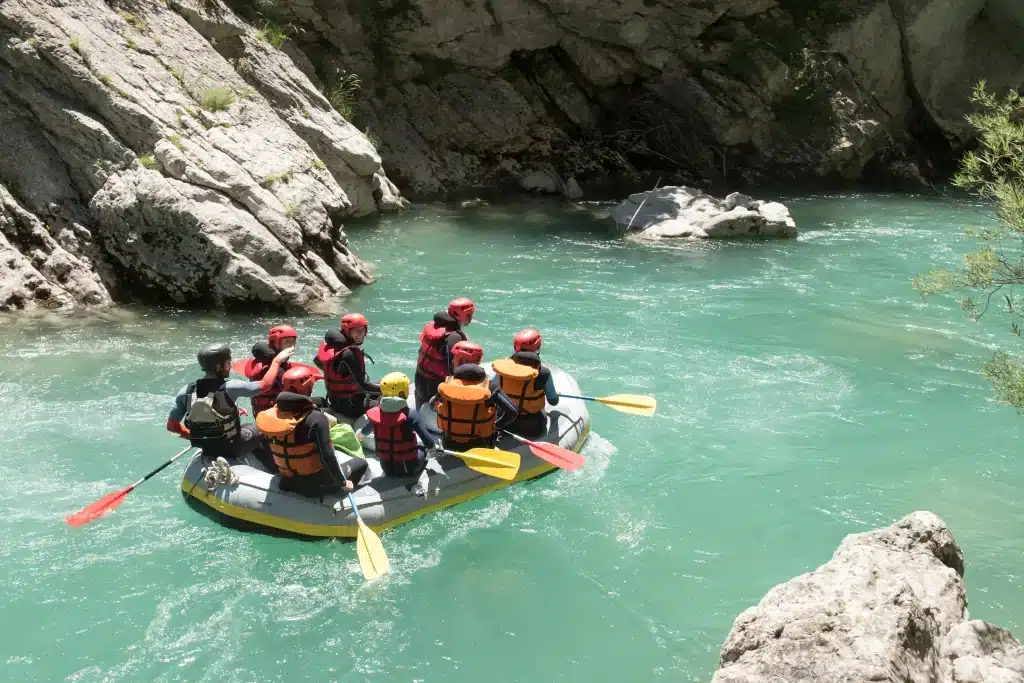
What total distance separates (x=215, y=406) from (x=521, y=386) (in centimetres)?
232

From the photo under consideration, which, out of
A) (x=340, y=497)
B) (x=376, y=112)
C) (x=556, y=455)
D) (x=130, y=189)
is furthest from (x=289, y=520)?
(x=376, y=112)

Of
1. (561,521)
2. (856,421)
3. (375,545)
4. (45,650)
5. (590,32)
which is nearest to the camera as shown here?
(45,650)

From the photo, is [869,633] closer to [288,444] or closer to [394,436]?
[394,436]

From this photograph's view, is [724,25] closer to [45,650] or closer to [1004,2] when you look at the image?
[1004,2]

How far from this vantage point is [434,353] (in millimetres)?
7094

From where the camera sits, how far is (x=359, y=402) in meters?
7.01

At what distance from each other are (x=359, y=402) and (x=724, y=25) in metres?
16.5

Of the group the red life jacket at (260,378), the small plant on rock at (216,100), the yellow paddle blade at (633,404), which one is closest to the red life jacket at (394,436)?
the red life jacket at (260,378)

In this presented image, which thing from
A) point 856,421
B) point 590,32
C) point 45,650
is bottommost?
point 45,650

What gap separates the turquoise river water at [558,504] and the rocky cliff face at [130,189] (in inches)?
23.9

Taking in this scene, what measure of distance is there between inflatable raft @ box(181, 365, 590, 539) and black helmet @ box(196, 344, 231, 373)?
2.38ft

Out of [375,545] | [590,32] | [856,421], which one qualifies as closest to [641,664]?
[375,545]

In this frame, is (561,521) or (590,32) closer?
(561,521)

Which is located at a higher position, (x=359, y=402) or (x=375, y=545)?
(x=359, y=402)
